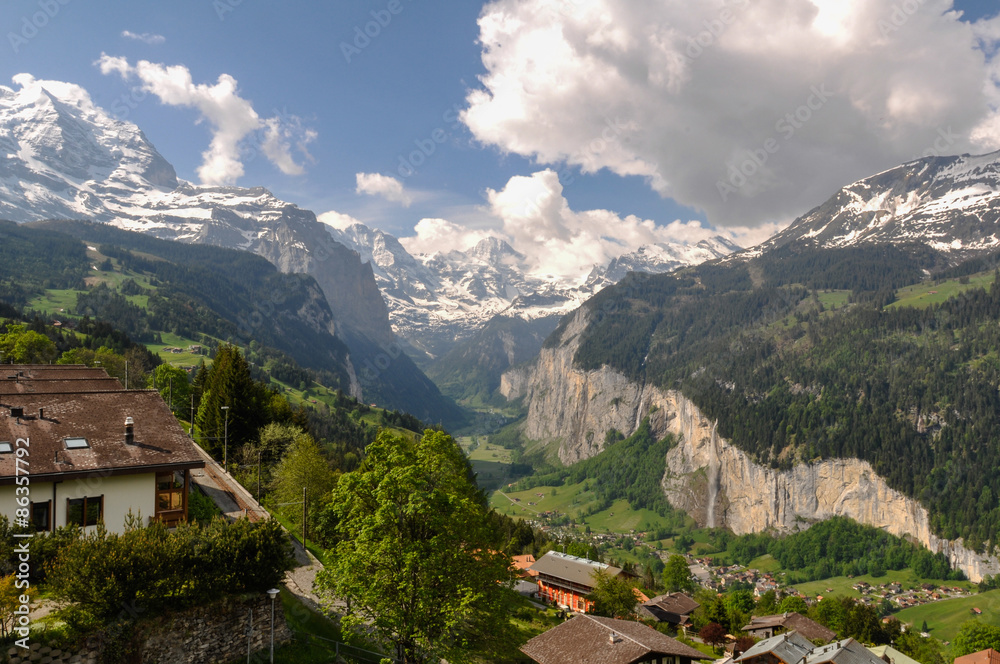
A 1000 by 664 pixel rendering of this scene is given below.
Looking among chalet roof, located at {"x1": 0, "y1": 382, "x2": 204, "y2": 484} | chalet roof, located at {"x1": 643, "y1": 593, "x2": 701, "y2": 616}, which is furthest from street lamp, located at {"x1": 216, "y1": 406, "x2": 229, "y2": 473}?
chalet roof, located at {"x1": 643, "y1": 593, "x2": 701, "y2": 616}

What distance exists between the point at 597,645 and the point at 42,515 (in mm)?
32373

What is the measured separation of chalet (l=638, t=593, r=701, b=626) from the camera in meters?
80.2

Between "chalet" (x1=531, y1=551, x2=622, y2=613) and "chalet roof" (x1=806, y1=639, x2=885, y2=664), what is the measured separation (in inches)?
1333

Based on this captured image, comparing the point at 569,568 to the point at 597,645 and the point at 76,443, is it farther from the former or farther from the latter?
the point at 76,443

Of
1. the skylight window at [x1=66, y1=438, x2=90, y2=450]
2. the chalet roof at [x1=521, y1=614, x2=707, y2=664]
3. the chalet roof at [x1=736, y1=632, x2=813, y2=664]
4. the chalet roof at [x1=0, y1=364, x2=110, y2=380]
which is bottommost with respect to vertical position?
the chalet roof at [x1=736, y1=632, x2=813, y2=664]

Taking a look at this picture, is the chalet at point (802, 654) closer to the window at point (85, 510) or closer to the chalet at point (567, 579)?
the chalet at point (567, 579)

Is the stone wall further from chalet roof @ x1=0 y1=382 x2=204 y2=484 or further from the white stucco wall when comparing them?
chalet roof @ x1=0 y1=382 x2=204 y2=484

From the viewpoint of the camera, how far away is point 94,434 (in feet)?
94.9

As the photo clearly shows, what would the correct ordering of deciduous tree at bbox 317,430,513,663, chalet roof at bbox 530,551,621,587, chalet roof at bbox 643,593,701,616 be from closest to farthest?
deciduous tree at bbox 317,430,513,663 → chalet roof at bbox 643,593,701,616 → chalet roof at bbox 530,551,621,587

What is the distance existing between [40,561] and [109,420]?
8.42 m

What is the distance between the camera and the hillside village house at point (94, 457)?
26062 mm

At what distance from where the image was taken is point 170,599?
72.2 feet

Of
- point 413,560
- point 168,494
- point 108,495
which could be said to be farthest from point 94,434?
point 413,560

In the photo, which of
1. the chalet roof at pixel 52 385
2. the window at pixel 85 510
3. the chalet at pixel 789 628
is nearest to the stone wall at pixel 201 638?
the window at pixel 85 510
